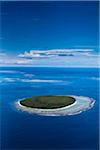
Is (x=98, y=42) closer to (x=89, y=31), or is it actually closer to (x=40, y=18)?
(x=89, y=31)

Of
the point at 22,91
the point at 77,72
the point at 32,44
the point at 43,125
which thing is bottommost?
the point at 43,125

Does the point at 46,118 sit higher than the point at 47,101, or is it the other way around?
the point at 47,101

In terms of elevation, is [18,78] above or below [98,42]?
below

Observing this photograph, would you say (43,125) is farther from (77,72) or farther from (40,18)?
(40,18)

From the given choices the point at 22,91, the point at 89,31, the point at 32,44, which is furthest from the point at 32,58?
the point at 89,31
